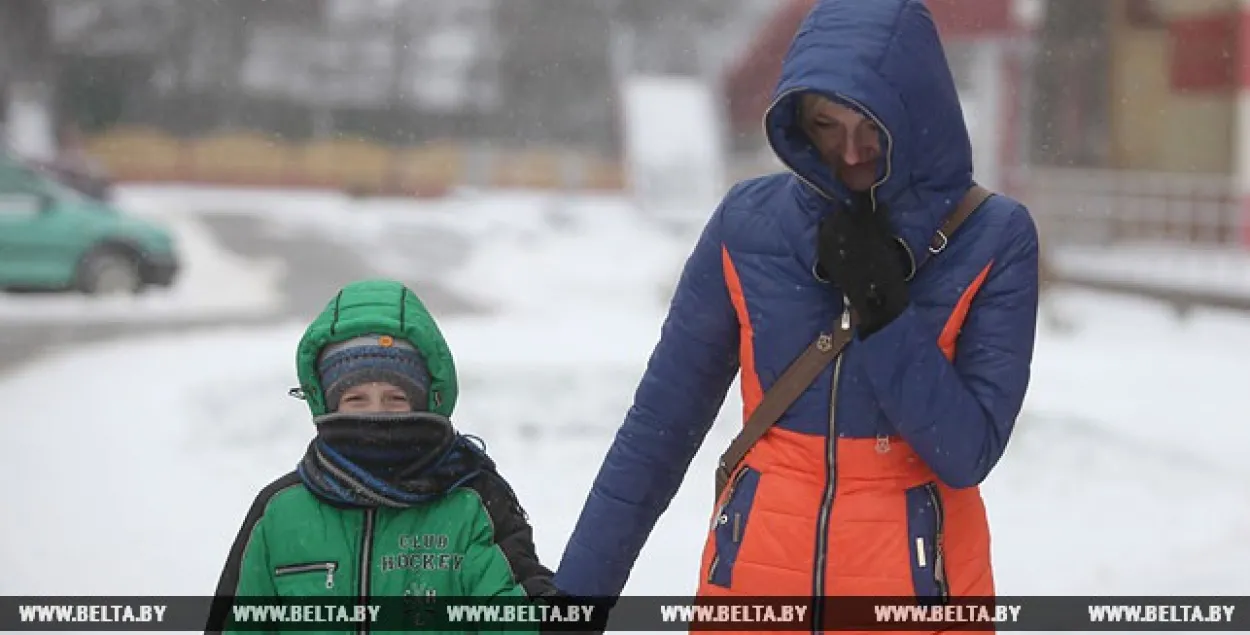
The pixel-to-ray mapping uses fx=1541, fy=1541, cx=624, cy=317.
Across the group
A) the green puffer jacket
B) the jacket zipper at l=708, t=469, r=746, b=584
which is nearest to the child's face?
the green puffer jacket

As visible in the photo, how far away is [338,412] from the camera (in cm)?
240

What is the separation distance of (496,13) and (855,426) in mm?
32122

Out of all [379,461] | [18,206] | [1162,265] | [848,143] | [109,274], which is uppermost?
[1162,265]

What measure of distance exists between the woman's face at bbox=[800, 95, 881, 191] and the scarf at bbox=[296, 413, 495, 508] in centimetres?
74

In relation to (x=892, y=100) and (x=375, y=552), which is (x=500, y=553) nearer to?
(x=375, y=552)

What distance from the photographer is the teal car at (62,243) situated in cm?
1388

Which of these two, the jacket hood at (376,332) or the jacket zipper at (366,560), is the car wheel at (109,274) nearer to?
the jacket hood at (376,332)

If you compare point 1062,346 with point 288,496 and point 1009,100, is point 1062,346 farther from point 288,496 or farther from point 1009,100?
point 288,496

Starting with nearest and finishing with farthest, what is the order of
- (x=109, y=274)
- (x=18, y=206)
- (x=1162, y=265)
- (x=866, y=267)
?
(x=866, y=267) → (x=18, y=206) → (x=109, y=274) → (x=1162, y=265)

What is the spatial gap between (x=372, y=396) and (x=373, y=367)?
46 millimetres

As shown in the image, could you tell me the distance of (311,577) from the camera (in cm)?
235

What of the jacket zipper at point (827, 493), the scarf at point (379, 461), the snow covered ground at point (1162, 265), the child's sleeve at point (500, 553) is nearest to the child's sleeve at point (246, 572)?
the scarf at point (379, 461)

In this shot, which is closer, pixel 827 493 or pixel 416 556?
pixel 827 493

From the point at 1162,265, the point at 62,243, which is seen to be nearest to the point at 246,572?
the point at 62,243
